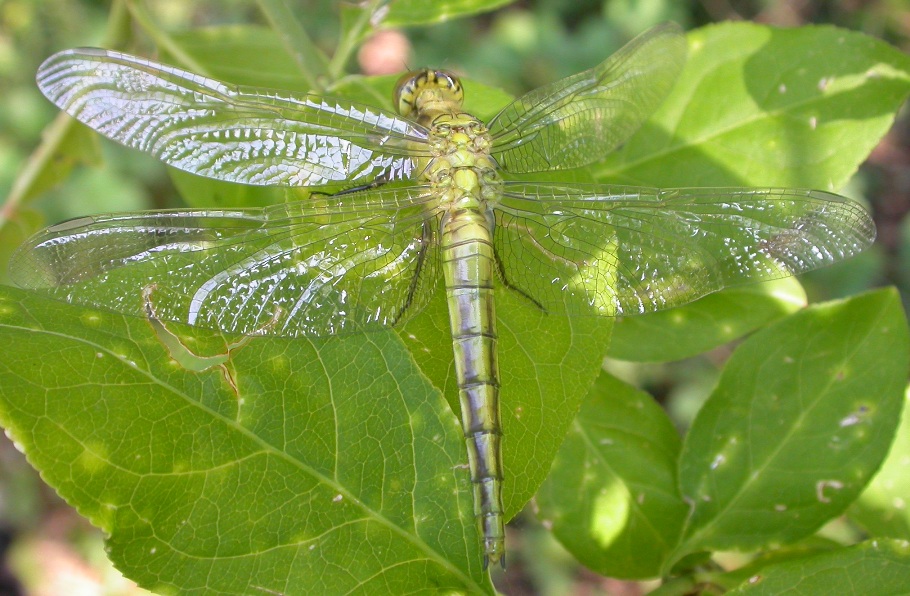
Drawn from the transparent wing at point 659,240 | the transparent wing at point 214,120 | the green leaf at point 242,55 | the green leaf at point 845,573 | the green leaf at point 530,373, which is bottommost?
the green leaf at point 845,573

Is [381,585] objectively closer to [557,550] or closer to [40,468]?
[40,468]

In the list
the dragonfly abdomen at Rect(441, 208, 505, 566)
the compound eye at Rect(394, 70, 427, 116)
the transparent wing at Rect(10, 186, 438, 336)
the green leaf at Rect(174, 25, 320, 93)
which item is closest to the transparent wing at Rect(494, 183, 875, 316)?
the dragonfly abdomen at Rect(441, 208, 505, 566)

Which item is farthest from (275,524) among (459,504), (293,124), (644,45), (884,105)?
(884,105)

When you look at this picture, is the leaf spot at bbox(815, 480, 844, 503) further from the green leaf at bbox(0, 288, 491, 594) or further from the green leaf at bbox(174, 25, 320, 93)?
the green leaf at bbox(174, 25, 320, 93)

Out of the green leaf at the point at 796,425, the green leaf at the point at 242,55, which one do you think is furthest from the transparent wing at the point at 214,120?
the green leaf at the point at 796,425

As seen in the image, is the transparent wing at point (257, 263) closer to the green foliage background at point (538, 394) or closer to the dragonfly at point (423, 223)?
the dragonfly at point (423, 223)

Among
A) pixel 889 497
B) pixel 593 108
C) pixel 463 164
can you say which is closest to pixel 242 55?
pixel 463 164

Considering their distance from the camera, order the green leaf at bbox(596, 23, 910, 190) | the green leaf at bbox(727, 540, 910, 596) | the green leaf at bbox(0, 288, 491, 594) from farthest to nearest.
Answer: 1. the green leaf at bbox(596, 23, 910, 190)
2. the green leaf at bbox(727, 540, 910, 596)
3. the green leaf at bbox(0, 288, 491, 594)
